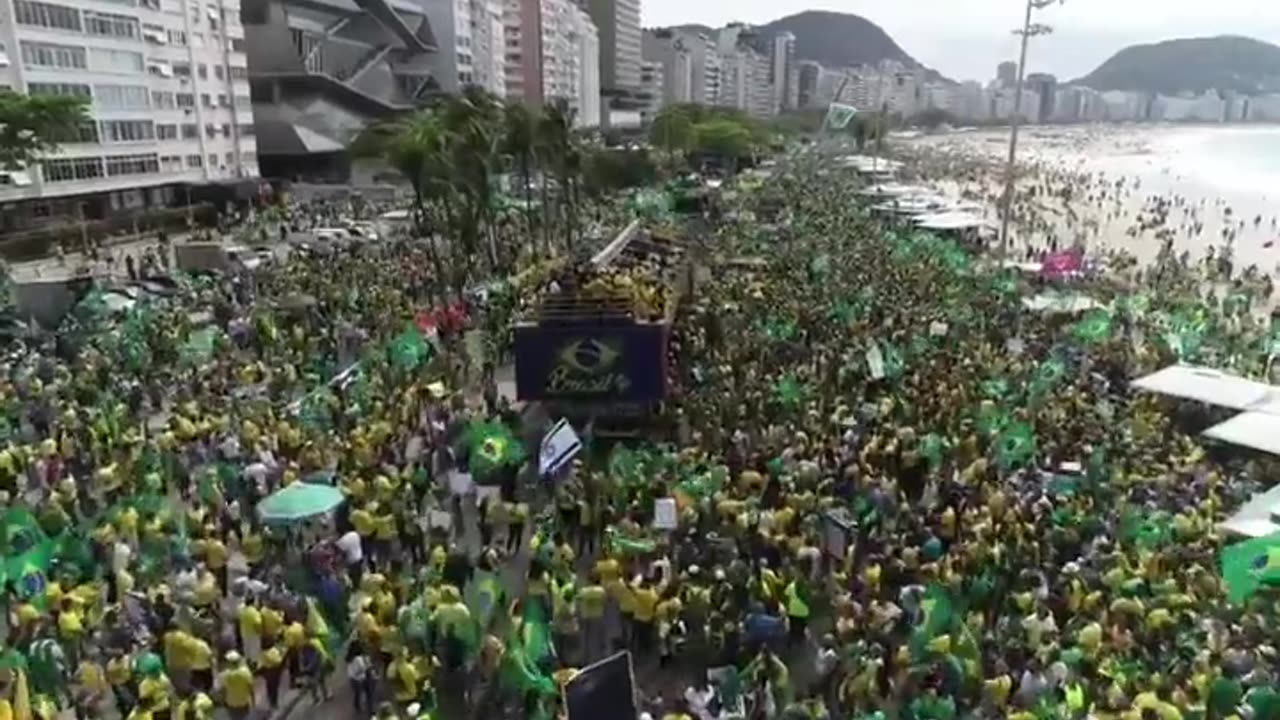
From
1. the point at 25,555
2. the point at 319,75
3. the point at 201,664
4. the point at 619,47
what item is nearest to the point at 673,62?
the point at 619,47

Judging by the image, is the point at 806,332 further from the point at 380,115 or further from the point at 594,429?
the point at 380,115

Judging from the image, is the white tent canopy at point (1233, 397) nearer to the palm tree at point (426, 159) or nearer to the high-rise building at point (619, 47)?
the palm tree at point (426, 159)

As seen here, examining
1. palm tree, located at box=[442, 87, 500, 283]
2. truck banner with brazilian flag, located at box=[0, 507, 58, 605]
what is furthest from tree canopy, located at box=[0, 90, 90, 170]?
truck banner with brazilian flag, located at box=[0, 507, 58, 605]

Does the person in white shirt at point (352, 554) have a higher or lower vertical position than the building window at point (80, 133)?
lower

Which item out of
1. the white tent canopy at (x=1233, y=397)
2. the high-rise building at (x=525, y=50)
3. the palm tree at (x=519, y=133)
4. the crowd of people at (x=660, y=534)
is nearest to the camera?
the crowd of people at (x=660, y=534)

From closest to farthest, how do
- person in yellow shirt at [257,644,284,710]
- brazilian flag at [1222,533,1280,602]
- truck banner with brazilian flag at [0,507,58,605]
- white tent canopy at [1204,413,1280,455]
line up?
person in yellow shirt at [257,644,284,710]
brazilian flag at [1222,533,1280,602]
truck banner with brazilian flag at [0,507,58,605]
white tent canopy at [1204,413,1280,455]

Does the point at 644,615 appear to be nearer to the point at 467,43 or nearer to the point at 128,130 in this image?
the point at 128,130

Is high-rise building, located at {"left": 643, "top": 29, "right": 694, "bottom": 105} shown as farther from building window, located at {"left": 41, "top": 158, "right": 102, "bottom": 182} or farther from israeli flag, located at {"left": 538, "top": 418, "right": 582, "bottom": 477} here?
israeli flag, located at {"left": 538, "top": 418, "right": 582, "bottom": 477}

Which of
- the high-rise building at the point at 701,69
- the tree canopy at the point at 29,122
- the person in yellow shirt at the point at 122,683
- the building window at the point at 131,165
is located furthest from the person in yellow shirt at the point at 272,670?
the high-rise building at the point at 701,69
